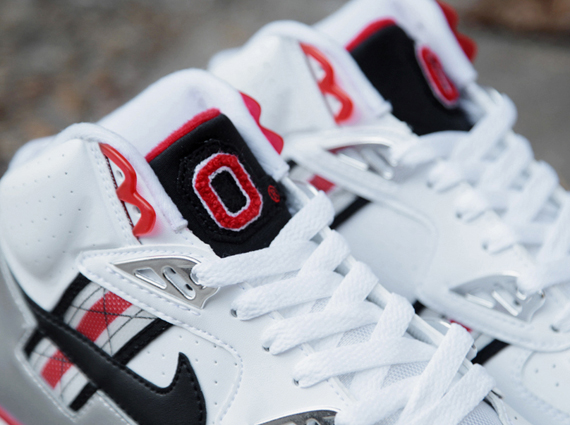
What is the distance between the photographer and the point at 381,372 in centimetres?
52

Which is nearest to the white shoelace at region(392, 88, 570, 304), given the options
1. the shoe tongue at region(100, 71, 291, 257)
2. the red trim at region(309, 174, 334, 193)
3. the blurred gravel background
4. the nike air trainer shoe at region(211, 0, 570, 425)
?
the nike air trainer shoe at region(211, 0, 570, 425)

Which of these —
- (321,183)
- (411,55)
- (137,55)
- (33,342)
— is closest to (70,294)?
(33,342)

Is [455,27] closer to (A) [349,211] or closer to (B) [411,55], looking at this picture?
(B) [411,55]

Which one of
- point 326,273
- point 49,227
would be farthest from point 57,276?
point 326,273

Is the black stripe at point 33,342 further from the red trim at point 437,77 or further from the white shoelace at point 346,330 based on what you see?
the red trim at point 437,77

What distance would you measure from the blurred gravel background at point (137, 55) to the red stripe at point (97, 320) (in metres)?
0.66

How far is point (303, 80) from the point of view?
720 mm

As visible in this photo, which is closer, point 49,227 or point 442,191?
point 49,227

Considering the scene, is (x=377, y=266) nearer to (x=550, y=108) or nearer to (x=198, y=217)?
(x=198, y=217)

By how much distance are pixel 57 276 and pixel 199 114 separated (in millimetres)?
225

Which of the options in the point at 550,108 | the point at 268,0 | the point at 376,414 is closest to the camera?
the point at 376,414

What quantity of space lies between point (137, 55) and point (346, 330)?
3.72ft

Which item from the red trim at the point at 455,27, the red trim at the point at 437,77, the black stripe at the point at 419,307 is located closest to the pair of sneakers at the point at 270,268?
the black stripe at the point at 419,307

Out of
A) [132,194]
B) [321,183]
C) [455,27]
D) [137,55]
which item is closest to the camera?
[132,194]
